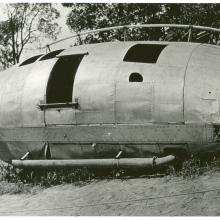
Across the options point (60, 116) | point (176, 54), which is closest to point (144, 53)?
point (176, 54)

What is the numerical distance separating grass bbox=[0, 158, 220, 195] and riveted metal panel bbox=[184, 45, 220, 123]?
1122mm

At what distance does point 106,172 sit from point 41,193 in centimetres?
189

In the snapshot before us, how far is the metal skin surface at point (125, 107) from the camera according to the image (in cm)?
945

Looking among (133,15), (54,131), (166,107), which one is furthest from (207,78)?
(133,15)

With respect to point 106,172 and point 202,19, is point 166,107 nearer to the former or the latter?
point 106,172

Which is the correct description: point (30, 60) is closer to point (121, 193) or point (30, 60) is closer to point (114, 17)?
point (121, 193)

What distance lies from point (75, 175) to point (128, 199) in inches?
96.5

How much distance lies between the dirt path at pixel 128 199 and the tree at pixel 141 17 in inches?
364

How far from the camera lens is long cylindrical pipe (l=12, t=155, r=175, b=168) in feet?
32.0

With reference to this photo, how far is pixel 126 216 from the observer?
28.7ft

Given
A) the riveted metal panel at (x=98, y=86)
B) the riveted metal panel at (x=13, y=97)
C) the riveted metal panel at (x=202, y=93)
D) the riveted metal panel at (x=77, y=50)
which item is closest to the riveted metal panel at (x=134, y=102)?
the riveted metal panel at (x=98, y=86)

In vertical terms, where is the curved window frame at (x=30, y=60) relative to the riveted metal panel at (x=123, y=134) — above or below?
above

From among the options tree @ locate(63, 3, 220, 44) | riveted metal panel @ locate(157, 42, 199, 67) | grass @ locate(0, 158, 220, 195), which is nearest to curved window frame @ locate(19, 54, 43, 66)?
grass @ locate(0, 158, 220, 195)

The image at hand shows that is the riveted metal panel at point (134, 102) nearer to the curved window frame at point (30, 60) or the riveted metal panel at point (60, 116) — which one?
the riveted metal panel at point (60, 116)
